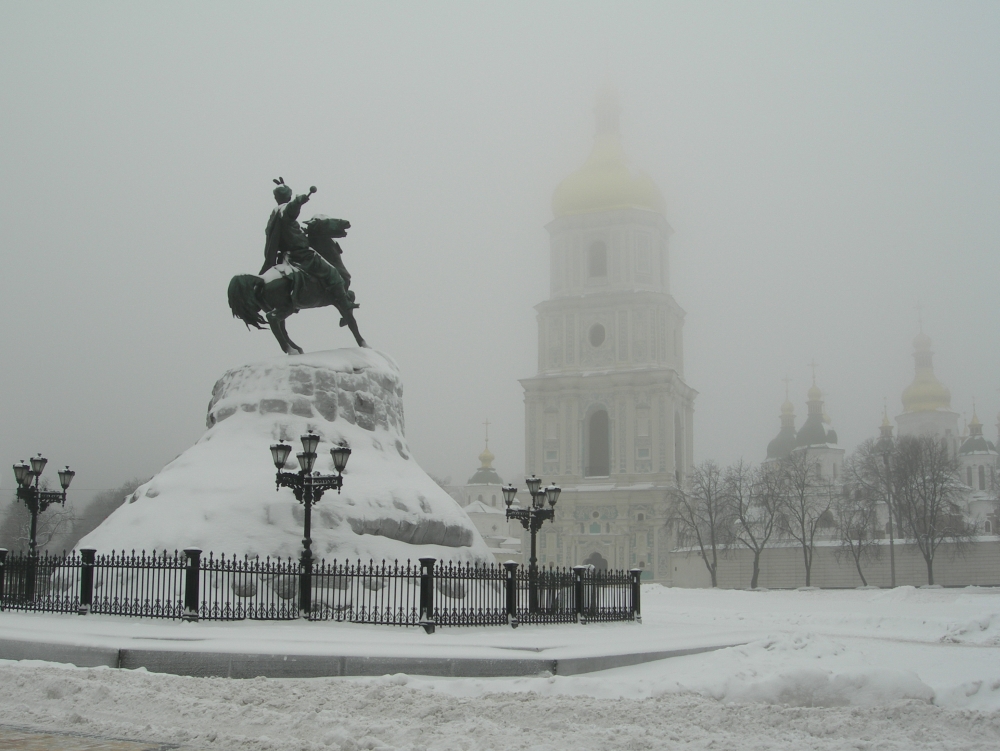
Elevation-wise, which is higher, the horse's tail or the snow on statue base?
the horse's tail

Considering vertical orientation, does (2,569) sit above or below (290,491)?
below

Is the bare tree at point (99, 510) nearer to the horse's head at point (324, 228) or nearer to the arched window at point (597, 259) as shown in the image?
the arched window at point (597, 259)

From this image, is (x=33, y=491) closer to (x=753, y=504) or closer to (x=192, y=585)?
(x=192, y=585)

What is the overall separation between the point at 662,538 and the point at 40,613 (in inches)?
1963

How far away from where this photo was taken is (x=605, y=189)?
71625 mm

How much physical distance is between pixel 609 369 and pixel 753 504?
572 inches

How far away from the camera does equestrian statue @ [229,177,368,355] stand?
20703 mm

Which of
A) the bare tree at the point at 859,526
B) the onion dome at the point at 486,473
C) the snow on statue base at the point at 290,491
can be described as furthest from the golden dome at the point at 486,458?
the snow on statue base at the point at 290,491

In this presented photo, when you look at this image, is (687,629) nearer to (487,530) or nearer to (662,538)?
(662,538)

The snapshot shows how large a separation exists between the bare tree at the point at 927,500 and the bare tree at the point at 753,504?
17.9 feet

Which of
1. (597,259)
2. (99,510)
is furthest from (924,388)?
(99,510)

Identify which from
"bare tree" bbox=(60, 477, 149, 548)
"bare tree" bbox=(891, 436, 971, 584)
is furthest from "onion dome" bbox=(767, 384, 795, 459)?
"bare tree" bbox=(60, 477, 149, 548)

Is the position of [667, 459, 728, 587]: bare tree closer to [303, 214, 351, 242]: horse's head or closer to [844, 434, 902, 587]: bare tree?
[844, 434, 902, 587]: bare tree

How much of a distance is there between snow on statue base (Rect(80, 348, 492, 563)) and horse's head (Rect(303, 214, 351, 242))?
2.16 metres
